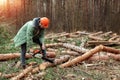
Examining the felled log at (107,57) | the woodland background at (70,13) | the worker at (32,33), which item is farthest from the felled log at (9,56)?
the woodland background at (70,13)

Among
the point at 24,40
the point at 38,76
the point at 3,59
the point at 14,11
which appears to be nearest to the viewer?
the point at 38,76

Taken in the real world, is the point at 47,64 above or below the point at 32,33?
below

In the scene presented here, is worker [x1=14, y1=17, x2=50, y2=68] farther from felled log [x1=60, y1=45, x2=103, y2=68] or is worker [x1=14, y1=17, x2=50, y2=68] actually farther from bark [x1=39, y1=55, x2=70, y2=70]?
felled log [x1=60, y1=45, x2=103, y2=68]

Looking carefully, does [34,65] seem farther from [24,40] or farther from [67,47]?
[67,47]

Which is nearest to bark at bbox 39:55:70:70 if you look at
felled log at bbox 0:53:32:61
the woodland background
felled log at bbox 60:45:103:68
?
felled log at bbox 60:45:103:68

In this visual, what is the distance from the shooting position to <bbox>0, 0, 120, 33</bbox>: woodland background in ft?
56.6

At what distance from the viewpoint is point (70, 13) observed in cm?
1767

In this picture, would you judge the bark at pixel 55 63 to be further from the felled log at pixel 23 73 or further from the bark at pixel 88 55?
the felled log at pixel 23 73

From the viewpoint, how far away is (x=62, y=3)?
17.6 m

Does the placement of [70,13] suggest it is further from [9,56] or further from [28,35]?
[28,35]

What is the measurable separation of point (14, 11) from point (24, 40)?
8129 mm

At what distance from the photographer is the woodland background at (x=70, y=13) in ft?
56.6

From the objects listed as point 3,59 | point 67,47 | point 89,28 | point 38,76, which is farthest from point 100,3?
point 38,76

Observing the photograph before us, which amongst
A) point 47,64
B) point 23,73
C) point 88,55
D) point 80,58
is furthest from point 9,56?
point 88,55
